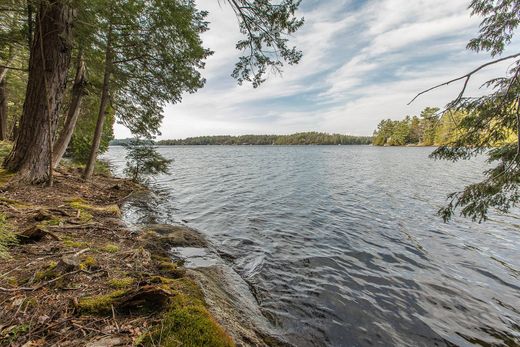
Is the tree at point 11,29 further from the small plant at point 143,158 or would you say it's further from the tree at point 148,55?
the small plant at point 143,158

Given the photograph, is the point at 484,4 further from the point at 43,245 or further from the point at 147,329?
the point at 43,245

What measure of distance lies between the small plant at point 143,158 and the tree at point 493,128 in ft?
46.3

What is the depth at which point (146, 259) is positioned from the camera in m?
4.26

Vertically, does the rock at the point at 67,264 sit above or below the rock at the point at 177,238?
above

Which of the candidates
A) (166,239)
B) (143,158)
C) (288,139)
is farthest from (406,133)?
(166,239)

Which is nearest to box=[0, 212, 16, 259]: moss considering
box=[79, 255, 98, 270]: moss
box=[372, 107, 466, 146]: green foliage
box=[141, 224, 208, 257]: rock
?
box=[79, 255, 98, 270]: moss

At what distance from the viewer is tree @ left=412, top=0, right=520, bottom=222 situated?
14.9ft

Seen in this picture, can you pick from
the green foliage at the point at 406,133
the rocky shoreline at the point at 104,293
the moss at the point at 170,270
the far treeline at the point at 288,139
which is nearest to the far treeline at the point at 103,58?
the rocky shoreline at the point at 104,293

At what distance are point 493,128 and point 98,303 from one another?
733 cm

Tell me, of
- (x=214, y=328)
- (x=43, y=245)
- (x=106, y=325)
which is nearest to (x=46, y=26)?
(x=43, y=245)

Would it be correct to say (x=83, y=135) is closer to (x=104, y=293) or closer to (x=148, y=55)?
(x=148, y=55)

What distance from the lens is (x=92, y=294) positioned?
2.86m

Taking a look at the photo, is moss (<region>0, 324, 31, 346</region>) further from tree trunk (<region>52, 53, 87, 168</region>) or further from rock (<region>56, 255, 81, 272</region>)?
tree trunk (<region>52, 53, 87, 168</region>)

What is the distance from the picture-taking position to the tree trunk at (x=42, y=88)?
→ 6.55 m
